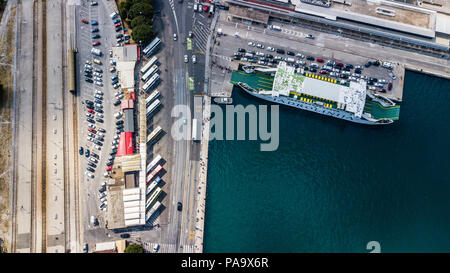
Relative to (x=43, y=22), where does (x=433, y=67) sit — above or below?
below

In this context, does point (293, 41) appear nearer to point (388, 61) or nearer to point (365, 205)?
point (388, 61)

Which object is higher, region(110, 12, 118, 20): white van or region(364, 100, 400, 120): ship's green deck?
region(110, 12, 118, 20): white van

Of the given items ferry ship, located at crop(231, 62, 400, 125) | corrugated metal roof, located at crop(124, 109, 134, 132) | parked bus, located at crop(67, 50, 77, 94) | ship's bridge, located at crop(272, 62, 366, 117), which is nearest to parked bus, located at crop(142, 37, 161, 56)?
corrugated metal roof, located at crop(124, 109, 134, 132)

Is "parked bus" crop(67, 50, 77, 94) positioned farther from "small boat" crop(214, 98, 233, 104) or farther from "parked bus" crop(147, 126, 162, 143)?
"small boat" crop(214, 98, 233, 104)

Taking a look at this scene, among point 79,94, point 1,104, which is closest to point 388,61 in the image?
point 79,94

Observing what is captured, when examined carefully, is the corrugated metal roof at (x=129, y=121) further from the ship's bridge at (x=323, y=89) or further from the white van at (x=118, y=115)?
the ship's bridge at (x=323, y=89)

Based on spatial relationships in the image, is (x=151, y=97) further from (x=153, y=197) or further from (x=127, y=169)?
(x=153, y=197)
